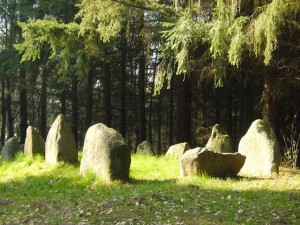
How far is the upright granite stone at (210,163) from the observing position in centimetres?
1017

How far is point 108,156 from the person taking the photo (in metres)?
10.0

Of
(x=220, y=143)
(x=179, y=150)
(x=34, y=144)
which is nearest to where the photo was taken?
(x=220, y=143)

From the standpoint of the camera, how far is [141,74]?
78.2 feet

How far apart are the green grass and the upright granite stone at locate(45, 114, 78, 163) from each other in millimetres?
525

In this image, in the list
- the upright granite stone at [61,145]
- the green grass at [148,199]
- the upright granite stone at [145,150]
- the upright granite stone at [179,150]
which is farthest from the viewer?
the upright granite stone at [145,150]

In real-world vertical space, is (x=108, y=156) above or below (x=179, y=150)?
above

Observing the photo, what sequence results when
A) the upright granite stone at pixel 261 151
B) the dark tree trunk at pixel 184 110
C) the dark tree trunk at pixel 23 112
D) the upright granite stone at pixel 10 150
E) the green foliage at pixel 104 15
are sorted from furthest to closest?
the dark tree trunk at pixel 23 112, the dark tree trunk at pixel 184 110, the upright granite stone at pixel 10 150, the green foliage at pixel 104 15, the upright granite stone at pixel 261 151

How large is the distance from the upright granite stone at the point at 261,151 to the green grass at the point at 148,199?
48 centimetres

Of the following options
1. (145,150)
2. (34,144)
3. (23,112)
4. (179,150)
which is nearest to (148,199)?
(34,144)

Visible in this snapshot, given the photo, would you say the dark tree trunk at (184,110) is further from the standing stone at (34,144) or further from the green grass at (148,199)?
the standing stone at (34,144)

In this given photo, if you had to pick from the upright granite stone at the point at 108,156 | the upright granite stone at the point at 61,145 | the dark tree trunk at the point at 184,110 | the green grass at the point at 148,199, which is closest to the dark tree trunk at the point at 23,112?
the dark tree trunk at the point at 184,110

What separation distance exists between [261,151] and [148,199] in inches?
171

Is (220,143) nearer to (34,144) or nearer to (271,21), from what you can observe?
(271,21)

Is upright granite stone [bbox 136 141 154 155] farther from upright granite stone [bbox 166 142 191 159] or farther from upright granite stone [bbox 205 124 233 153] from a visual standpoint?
upright granite stone [bbox 205 124 233 153]
